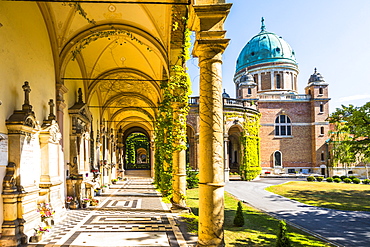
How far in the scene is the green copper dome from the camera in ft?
141

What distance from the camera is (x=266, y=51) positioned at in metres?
43.3

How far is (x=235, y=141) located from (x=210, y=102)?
114 feet

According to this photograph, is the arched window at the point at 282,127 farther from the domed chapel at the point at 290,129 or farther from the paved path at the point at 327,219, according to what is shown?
the paved path at the point at 327,219

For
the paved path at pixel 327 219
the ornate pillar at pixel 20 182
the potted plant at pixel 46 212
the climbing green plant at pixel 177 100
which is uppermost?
the climbing green plant at pixel 177 100

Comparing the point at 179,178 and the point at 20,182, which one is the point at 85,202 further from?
the point at 20,182

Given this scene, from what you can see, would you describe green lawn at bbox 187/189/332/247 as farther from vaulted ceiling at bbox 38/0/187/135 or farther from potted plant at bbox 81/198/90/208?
vaulted ceiling at bbox 38/0/187/135

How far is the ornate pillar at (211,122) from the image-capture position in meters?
4.60

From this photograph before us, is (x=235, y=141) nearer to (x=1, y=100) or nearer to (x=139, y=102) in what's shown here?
(x=139, y=102)

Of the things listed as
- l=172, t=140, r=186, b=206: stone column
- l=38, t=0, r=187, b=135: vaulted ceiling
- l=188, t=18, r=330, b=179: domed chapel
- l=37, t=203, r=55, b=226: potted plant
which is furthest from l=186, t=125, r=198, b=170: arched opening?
l=37, t=203, r=55, b=226: potted plant

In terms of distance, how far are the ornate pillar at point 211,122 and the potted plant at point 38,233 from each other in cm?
423

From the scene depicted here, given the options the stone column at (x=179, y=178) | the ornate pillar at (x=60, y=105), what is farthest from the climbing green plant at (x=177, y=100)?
the ornate pillar at (x=60, y=105)

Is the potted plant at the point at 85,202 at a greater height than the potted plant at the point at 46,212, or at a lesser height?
lesser

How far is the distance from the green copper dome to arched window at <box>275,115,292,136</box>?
377 inches

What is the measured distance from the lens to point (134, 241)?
262 inches
